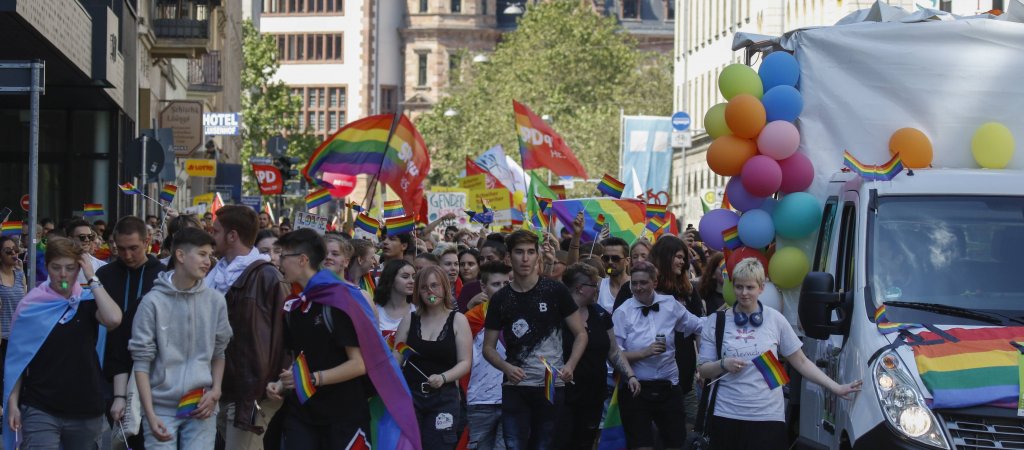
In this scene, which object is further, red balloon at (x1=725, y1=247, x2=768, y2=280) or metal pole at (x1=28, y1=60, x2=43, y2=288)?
red balloon at (x1=725, y1=247, x2=768, y2=280)

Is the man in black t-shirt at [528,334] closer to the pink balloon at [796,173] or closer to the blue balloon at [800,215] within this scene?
the blue balloon at [800,215]

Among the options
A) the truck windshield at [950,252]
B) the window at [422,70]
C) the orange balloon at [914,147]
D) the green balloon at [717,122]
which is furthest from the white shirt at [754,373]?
the window at [422,70]

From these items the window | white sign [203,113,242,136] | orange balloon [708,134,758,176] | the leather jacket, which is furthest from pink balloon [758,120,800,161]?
the window

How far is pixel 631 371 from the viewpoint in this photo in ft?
39.7

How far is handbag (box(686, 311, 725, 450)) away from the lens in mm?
10453

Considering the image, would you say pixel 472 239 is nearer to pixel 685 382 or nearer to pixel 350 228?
pixel 350 228

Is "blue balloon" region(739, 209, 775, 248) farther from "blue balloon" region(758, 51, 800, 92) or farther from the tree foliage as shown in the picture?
the tree foliage

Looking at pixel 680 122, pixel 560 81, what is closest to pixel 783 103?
pixel 680 122

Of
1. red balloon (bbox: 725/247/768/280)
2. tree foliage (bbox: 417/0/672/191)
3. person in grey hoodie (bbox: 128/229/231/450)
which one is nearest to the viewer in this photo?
person in grey hoodie (bbox: 128/229/231/450)

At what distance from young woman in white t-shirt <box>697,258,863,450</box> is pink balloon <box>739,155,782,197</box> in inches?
62.8

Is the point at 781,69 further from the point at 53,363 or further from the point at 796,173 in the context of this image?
the point at 53,363

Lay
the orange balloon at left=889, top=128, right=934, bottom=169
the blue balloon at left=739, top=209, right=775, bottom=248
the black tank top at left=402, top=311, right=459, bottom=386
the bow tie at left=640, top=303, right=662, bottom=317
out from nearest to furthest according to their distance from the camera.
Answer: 1. the black tank top at left=402, top=311, right=459, bottom=386
2. the orange balloon at left=889, top=128, right=934, bottom=169
3. the blue balloon at left=739, top=209, right=775, bottom=248
4. the bow tie at left=640, top=303, right=662, bottom=317

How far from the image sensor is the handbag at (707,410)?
34.3ft

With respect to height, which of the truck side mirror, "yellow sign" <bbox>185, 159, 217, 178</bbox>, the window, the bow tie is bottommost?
the bow tie
